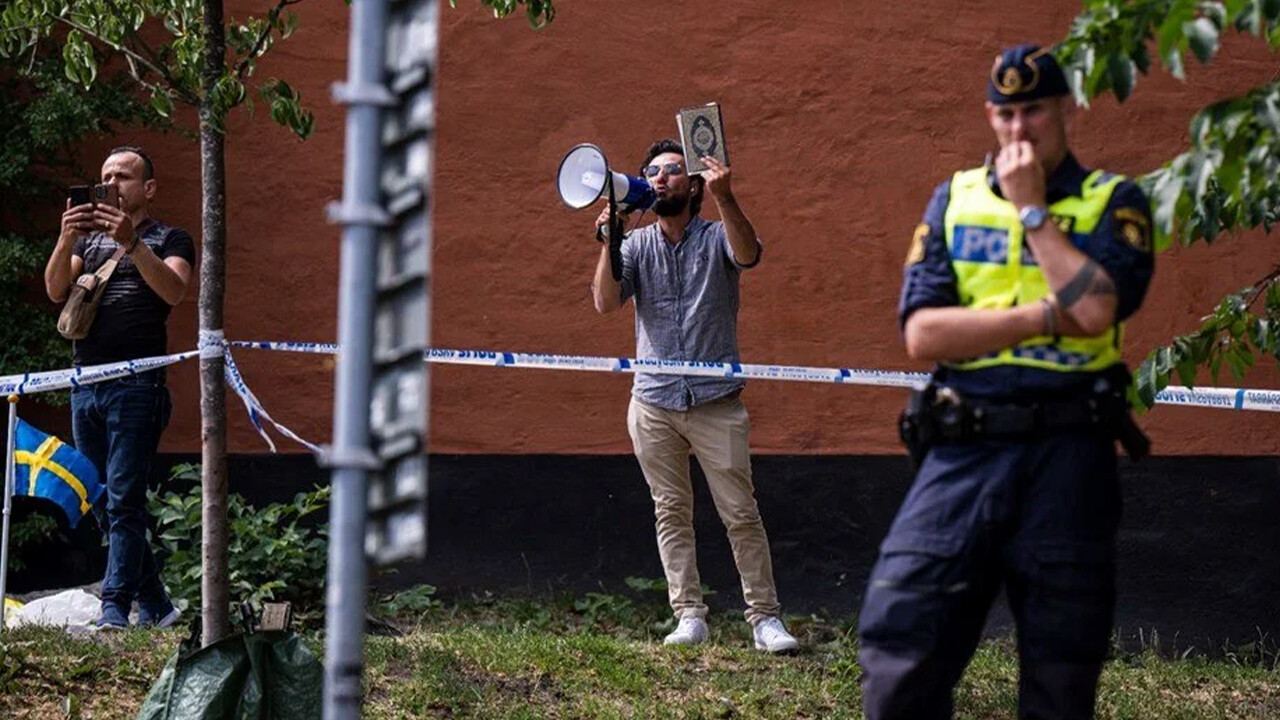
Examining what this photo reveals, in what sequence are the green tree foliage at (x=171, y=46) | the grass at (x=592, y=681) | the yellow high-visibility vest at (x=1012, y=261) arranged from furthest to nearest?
the grass at (x=592, y=681), the green tree foliage at (x=171, y=46), the yellow high-visibility vest at (x=1012, y=261)

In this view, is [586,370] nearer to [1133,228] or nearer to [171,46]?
[171,46]

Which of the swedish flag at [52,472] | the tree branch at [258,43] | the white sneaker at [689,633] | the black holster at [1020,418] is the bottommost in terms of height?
the white sneaker at [689,633]

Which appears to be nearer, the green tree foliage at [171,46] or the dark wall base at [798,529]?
the green tree foliage at [171,46]

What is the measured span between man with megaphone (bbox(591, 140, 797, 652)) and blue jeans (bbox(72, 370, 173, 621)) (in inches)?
75.0

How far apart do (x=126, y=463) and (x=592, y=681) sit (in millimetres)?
2118

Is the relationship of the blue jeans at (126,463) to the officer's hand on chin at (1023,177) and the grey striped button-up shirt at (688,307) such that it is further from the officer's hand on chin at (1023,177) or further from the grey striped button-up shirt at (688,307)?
the officer's hand on chin at (1023,177)

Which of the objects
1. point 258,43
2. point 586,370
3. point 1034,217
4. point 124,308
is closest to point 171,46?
point 258,43

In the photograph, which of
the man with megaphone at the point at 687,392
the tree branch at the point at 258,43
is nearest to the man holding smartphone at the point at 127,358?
the tree branch at the point at 258,43

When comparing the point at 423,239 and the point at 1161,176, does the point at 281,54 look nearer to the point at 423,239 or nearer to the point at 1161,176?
the point at 1161,176

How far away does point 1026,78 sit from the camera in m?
4.22

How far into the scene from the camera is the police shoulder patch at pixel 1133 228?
13.7 feet

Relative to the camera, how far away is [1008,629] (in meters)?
8.80

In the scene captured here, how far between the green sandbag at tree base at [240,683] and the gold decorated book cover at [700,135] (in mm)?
2433

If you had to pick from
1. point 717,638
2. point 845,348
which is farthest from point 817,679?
point 845,348
